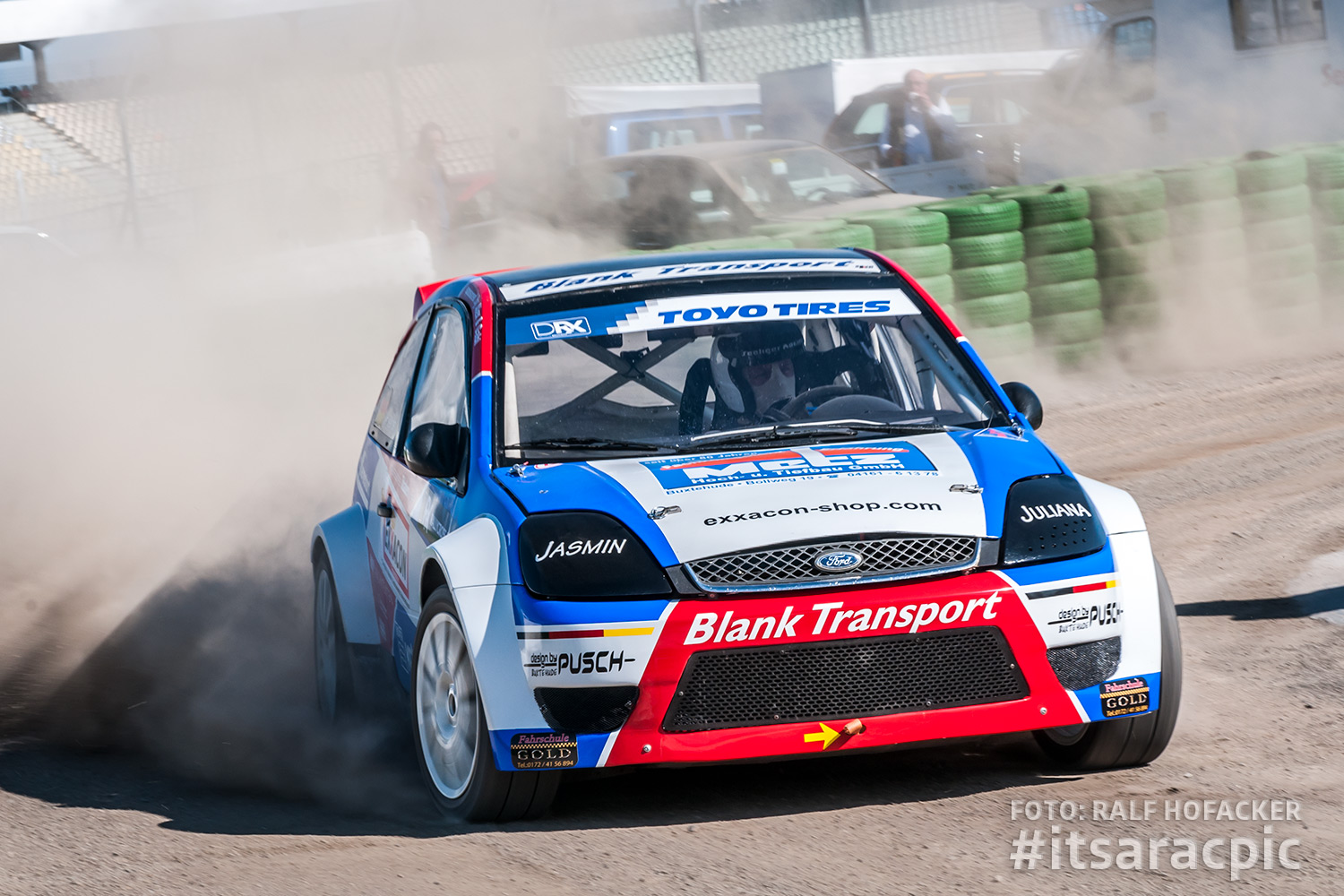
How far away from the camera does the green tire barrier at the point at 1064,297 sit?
11.5 meters

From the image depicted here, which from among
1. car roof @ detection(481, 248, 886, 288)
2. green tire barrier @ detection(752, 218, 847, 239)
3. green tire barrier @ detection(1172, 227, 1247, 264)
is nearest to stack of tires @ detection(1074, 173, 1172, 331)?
green tire barrier @ detection(1172, 227, 1247, 264)

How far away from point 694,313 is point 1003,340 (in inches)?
260

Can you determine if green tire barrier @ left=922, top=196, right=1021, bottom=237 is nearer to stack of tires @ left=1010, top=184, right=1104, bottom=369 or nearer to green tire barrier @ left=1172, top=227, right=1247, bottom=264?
stack of tires @ left=1010, top=184, right=1104, bottom=369

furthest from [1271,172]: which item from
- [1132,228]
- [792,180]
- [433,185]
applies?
[433,185]

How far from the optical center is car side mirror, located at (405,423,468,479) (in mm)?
4609

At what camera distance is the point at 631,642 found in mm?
3900

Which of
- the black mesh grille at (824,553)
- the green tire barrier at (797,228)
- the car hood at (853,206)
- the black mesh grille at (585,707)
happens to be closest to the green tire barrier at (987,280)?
the green tire barrier at (797,228)

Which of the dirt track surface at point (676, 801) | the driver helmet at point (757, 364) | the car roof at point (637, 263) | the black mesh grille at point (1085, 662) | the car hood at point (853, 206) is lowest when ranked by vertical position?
the dirt track surface at point (676, 801)

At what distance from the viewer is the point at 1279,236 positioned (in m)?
12.4

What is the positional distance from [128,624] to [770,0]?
25.7 m

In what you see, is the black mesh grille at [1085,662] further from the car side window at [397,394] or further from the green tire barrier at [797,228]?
the green tire barrier at [797,228]

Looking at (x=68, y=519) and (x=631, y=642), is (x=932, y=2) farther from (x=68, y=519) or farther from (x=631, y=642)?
(x=631, y=642)

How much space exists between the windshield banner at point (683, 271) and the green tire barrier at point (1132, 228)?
6.74 meters

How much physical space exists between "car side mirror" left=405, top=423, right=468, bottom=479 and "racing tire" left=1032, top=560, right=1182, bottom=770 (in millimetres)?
1698
